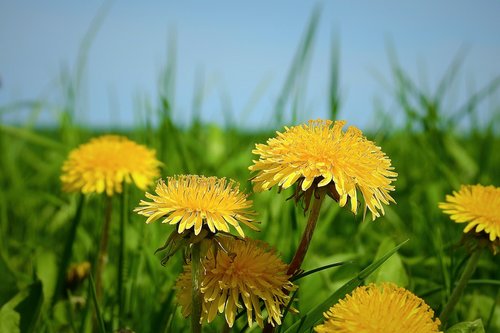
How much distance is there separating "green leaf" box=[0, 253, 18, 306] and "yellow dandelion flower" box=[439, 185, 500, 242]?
40.8 inches

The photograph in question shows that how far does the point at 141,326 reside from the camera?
1.32 m

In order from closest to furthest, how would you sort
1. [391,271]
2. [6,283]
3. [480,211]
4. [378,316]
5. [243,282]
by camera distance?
[378,316], [243,282], [480,211], [391,271], [6,283]

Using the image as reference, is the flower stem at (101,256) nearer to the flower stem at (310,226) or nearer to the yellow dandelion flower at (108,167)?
the yellow dandelion flower at (108,167)

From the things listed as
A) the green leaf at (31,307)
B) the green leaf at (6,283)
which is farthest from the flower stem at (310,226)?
the green leaf at (6,283)

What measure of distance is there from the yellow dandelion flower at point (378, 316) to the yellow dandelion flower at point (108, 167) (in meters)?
0.83

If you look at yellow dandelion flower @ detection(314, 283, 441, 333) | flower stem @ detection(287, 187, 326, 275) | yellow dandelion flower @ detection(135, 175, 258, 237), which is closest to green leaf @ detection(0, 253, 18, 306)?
yellow dandelion flower @ detection(135, 175, 258, 237)

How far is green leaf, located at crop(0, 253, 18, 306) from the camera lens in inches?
53.8

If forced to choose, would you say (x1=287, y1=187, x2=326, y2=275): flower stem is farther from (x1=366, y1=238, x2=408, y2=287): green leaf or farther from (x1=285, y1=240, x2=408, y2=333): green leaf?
(x1=366, y1=238, x2=408, y2=287): green leaf

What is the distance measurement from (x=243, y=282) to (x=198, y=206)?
0.14 m

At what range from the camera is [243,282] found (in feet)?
2.82

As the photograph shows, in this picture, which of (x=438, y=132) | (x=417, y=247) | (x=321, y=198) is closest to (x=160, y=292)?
(x=321, y=198)

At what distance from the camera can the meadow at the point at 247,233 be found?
1271 millimetres

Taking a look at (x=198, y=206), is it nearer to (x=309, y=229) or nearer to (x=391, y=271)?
(x=309, y=229)

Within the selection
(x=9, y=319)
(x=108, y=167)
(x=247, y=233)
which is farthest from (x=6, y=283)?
(x=247, y=233)
